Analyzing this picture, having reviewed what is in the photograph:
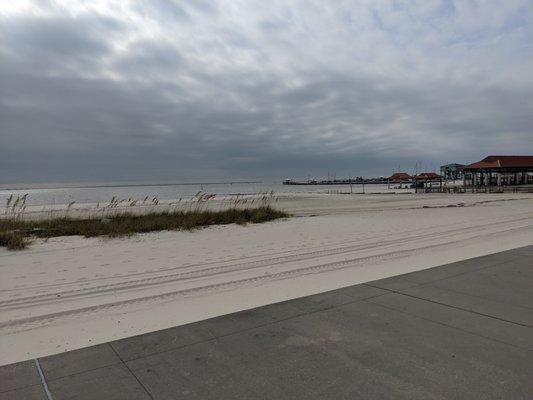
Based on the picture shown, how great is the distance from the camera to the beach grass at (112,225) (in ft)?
36.1

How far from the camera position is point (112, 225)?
12.9m

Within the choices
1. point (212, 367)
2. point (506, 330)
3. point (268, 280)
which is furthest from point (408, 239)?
point (212, 367)

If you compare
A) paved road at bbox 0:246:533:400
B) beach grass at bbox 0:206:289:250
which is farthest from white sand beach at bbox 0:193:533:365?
beach grass at bbox 0:206:289:250

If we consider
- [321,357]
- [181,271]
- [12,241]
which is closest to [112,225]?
[12,241]

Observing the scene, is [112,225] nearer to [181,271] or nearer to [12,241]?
[12,241]

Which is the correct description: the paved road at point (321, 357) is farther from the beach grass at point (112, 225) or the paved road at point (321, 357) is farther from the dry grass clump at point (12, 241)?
the beach grass at point (112, 225)

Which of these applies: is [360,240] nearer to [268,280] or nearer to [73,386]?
[268,280]

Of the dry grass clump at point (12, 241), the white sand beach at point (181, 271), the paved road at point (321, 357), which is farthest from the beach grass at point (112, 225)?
the paved road at point (321, 357)

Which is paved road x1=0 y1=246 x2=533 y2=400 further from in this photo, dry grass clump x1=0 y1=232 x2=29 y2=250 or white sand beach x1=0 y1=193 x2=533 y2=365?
dry grass clump x1=0 y1=232 x2=29 y2=250

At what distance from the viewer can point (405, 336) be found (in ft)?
12.4

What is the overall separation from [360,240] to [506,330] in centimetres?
655

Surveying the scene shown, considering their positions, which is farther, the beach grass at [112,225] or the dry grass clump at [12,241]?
the beach grass at [112,225]

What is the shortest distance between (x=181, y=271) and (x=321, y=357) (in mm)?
4263

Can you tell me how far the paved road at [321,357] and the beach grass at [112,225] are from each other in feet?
24.6
